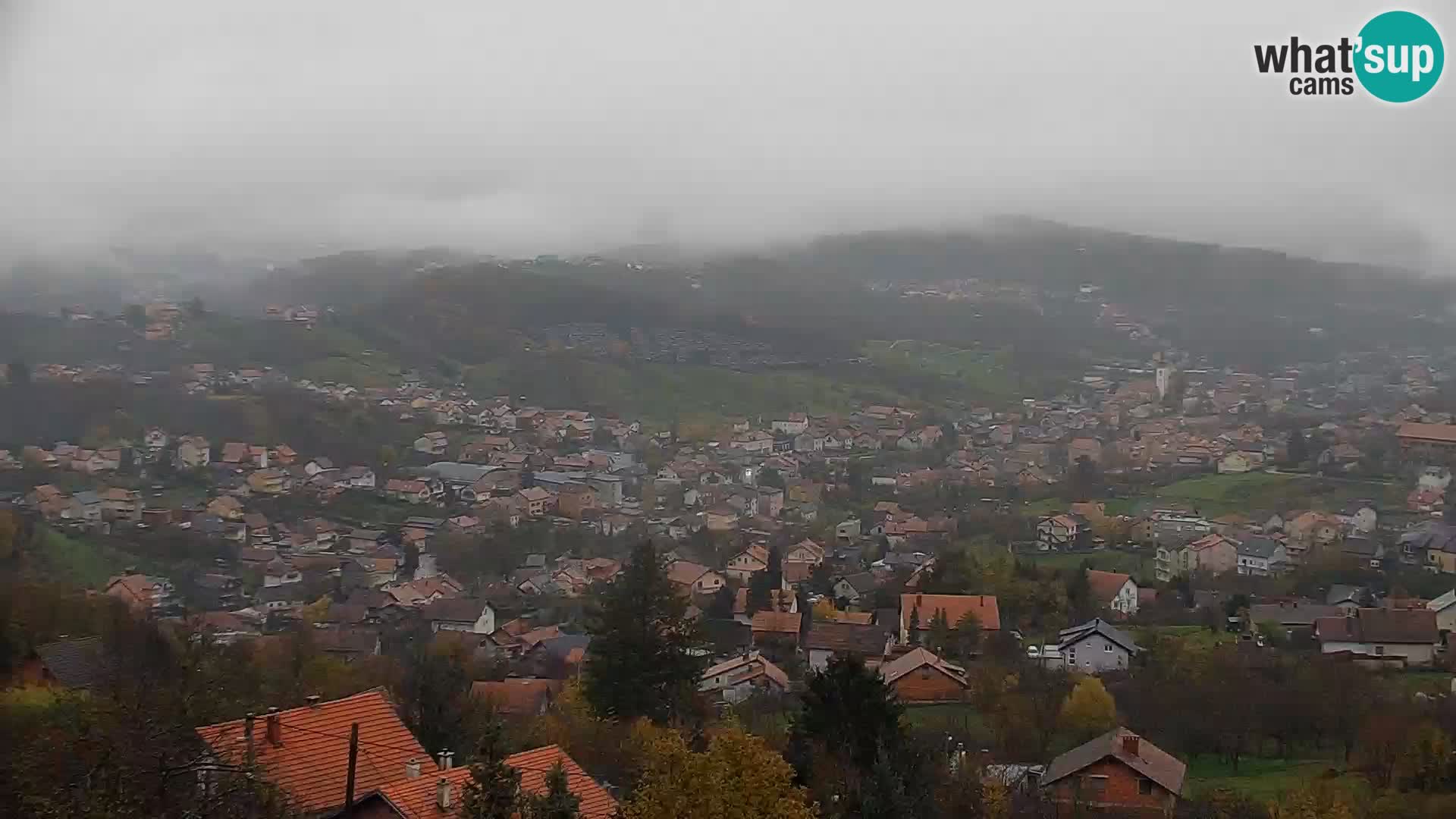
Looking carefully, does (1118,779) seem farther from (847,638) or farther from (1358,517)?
(1358,517)

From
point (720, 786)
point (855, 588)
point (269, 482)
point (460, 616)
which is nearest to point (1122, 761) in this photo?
point (720, 786)

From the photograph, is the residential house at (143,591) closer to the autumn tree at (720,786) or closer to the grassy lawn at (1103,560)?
the autumn tree at (720,786)

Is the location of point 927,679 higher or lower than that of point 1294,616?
higher

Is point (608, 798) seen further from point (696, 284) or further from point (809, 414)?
point (696, 284)

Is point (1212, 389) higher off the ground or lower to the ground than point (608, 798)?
lower

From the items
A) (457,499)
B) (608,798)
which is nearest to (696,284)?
(457,499)

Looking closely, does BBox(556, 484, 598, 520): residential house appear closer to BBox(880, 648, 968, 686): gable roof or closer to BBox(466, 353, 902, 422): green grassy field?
BBox(466, 353, 902, 422): green grassy field
